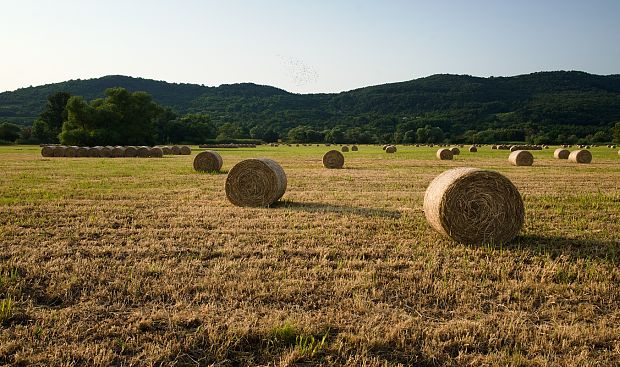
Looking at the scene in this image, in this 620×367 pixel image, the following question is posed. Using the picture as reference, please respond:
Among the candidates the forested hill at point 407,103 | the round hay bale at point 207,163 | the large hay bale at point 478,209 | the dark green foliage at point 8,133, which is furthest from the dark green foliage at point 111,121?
the forested hill at point 407,103

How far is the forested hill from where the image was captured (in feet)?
431

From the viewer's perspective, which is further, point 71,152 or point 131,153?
point 131,153

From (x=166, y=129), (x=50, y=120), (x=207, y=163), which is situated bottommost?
(x=207, y=163)

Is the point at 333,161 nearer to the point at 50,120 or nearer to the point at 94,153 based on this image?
the point at 94,153

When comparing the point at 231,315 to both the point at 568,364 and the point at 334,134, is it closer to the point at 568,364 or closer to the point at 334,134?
the point at 568,364

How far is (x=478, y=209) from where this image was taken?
816 cm

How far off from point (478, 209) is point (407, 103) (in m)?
176

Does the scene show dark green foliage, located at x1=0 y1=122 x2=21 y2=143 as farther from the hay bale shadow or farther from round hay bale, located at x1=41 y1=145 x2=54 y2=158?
the hay bale shadow

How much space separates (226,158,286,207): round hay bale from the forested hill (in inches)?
4391

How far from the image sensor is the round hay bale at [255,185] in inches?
476

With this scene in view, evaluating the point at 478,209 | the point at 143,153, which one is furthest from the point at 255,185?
the point at 143,153

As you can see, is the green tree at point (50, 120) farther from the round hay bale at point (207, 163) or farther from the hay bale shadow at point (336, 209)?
the hay bale shadow at point (336, 209)

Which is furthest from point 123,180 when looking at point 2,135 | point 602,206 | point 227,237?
point 2,135

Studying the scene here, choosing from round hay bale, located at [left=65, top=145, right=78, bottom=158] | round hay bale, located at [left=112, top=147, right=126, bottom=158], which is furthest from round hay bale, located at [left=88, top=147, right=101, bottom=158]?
round hay bale, located at [left=65, top=145, right=78, bottom=158]
